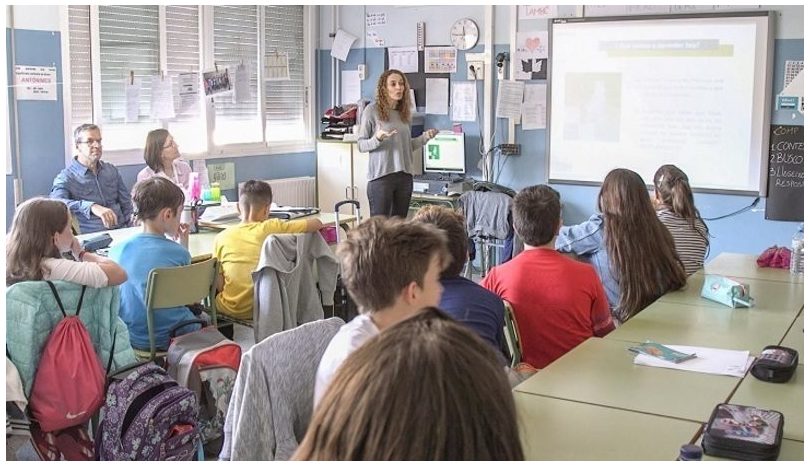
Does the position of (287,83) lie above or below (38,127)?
above

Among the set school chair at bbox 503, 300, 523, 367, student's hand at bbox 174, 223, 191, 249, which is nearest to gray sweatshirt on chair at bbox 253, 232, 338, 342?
student's hand at bbox 174, 223, 191, 249

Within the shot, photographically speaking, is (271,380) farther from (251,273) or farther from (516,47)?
(516,47)

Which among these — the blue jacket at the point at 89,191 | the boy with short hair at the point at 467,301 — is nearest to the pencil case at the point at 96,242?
the blue jacket at the point at 89,191

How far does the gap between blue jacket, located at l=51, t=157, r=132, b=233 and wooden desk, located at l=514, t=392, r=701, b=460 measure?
11.7 feet

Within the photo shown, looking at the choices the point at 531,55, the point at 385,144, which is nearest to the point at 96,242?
the point at 385,144

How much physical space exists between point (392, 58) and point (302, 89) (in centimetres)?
82

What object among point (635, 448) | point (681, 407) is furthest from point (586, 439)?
point (681, 407)

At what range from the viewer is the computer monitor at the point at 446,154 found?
6859 mm

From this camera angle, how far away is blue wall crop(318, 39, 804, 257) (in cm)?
581

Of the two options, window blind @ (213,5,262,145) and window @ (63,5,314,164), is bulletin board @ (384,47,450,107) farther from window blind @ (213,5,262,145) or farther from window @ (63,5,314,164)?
window blind @ (213,5,262,145)

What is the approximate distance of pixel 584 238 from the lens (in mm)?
3721

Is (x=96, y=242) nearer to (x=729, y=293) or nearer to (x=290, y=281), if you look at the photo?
(x=290, y=281)

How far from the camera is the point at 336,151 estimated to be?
23.9 feet

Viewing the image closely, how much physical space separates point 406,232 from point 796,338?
4.97 feet
